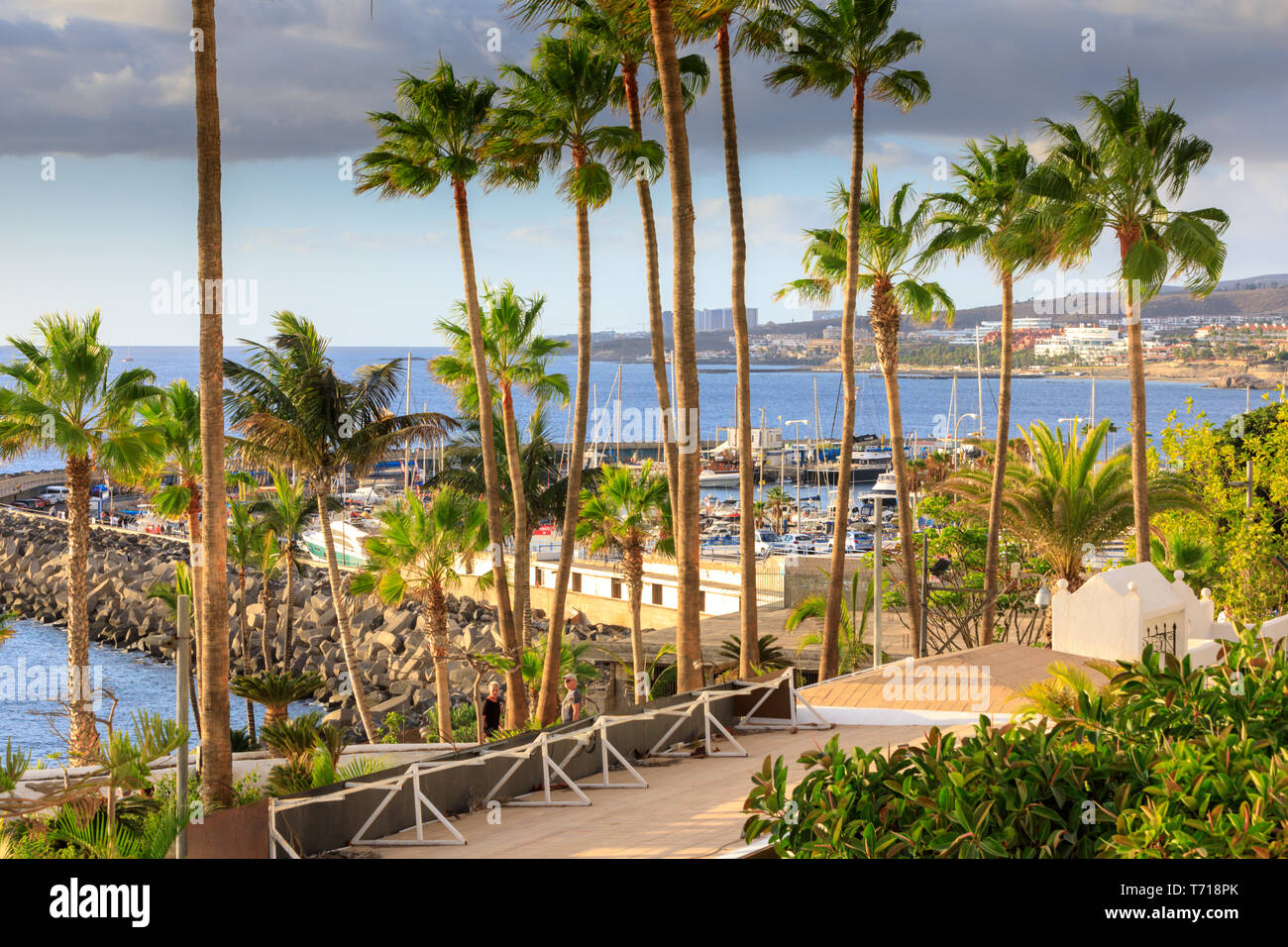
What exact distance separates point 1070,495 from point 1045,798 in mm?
23635

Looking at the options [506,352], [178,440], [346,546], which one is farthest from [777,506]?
[178,440]

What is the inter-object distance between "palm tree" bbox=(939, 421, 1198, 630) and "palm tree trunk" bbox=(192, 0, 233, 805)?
20.1 m

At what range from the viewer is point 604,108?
21.7 meters

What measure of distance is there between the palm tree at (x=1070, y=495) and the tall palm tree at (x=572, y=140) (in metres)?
11.9

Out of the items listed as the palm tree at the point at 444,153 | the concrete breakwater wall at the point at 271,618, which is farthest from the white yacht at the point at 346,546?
the palm tree at the point at 444,153

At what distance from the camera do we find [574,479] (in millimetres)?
22219

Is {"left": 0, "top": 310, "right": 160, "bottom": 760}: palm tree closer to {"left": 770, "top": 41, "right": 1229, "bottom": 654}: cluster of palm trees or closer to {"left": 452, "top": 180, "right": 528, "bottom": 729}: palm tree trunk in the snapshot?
{"left": 452, "top": 180, "right": 528, "bottom": 729}: palm tree trunk

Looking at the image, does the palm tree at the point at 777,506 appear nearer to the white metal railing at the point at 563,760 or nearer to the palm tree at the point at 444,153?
the palm tree at the point at 444,153

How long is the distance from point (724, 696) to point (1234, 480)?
2205 centimetres

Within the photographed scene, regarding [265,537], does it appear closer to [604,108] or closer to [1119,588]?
[604,108]

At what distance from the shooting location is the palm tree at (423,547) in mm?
25484

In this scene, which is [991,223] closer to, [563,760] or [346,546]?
[563,760]

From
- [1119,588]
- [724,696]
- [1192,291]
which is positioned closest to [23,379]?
[724,696]
